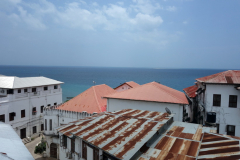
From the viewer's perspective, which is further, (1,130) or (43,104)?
(43,104)

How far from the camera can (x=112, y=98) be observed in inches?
997

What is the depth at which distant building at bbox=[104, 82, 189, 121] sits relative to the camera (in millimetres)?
22047

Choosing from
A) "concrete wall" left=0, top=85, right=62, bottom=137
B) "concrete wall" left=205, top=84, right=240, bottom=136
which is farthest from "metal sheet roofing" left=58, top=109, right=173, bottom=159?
"concrete wall" left=0, top=85, right=62, bottom=137

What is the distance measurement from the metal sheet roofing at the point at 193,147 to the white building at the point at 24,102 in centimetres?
2881

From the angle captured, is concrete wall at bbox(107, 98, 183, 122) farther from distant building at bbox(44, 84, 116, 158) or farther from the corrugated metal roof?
the corrugated metal roof

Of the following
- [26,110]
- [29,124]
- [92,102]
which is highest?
[92,102]

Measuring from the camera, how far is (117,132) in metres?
12.8

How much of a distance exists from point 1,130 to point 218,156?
20.4 meters

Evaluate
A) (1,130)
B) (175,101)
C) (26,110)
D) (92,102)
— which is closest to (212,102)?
(175,101)

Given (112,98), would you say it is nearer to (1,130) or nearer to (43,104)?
(1,130)

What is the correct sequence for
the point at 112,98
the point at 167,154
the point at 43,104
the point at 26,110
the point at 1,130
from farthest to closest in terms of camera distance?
the point at 43,104 < the point at 26,110 < the point at 112,98 < the point at 1,130 < the point at 167,154

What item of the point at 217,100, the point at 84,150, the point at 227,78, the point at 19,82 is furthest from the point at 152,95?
the point at 19,82

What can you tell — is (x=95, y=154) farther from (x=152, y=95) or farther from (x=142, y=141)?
(x=152, y=95)

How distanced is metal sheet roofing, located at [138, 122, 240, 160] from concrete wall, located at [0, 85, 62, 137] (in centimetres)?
2872
